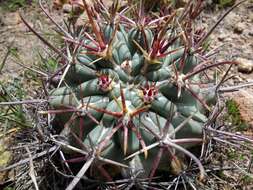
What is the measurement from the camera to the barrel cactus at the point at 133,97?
6.86 feet

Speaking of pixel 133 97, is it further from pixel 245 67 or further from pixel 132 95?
pixel 245 67

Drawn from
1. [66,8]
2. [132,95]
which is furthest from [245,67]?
[66,8]

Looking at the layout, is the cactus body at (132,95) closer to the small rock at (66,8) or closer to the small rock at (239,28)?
the small rock at (239,28)

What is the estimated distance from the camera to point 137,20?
92.6 inches

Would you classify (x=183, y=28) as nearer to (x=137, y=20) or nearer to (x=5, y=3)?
(x=137, y=20)

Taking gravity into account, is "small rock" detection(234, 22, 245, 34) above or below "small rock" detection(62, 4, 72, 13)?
below

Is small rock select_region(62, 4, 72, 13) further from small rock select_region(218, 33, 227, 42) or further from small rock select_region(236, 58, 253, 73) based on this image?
small rock select_region(236, 58, 253, 73)

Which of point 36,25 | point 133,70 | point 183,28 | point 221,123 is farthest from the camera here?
point 36,25

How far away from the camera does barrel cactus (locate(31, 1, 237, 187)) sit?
6.86ft

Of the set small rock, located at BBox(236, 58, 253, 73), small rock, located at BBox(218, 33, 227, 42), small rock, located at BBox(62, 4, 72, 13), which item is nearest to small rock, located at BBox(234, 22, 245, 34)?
small rock, located at BBox(218, 33, 227, 42)

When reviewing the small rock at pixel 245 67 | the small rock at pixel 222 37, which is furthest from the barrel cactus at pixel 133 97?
the small rock at pixel 222 37

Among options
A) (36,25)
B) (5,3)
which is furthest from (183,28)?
(5,3)

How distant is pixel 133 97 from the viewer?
2.13m

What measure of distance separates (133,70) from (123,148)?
1.27 ft
